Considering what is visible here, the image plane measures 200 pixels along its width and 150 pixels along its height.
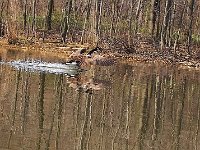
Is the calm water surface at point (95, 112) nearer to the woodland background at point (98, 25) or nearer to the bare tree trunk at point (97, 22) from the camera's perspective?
the bare tree trunk at point (97, 22)

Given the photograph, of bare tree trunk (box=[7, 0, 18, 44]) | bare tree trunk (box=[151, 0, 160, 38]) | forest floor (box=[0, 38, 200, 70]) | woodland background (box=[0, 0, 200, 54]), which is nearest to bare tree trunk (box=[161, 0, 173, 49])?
woodland background (box=[0, 0, 200, 54])

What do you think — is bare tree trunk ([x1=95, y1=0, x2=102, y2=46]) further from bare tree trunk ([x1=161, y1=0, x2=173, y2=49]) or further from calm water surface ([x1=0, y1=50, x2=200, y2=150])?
calm water surface ([x1=0, y1=50, x2=200, y2=150])

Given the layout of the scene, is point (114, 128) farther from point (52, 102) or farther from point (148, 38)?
point (148, 38)

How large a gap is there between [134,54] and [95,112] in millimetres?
23245

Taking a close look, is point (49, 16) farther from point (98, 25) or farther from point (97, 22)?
point (98, 25)

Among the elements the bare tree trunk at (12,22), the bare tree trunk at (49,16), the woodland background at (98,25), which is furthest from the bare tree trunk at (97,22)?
the bare tree trunk at (49,16)

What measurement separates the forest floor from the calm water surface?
34.0 feet

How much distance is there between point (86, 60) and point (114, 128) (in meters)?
18.9

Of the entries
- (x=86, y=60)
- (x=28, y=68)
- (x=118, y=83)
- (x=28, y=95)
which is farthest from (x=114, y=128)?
(x=86, y=60)

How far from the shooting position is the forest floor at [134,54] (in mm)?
38997

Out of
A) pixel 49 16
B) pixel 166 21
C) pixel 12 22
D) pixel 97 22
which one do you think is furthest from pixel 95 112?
pixel 49 16

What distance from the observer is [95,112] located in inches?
677

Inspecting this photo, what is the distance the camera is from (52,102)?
18312 millimetres

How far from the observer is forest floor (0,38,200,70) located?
3900cm
